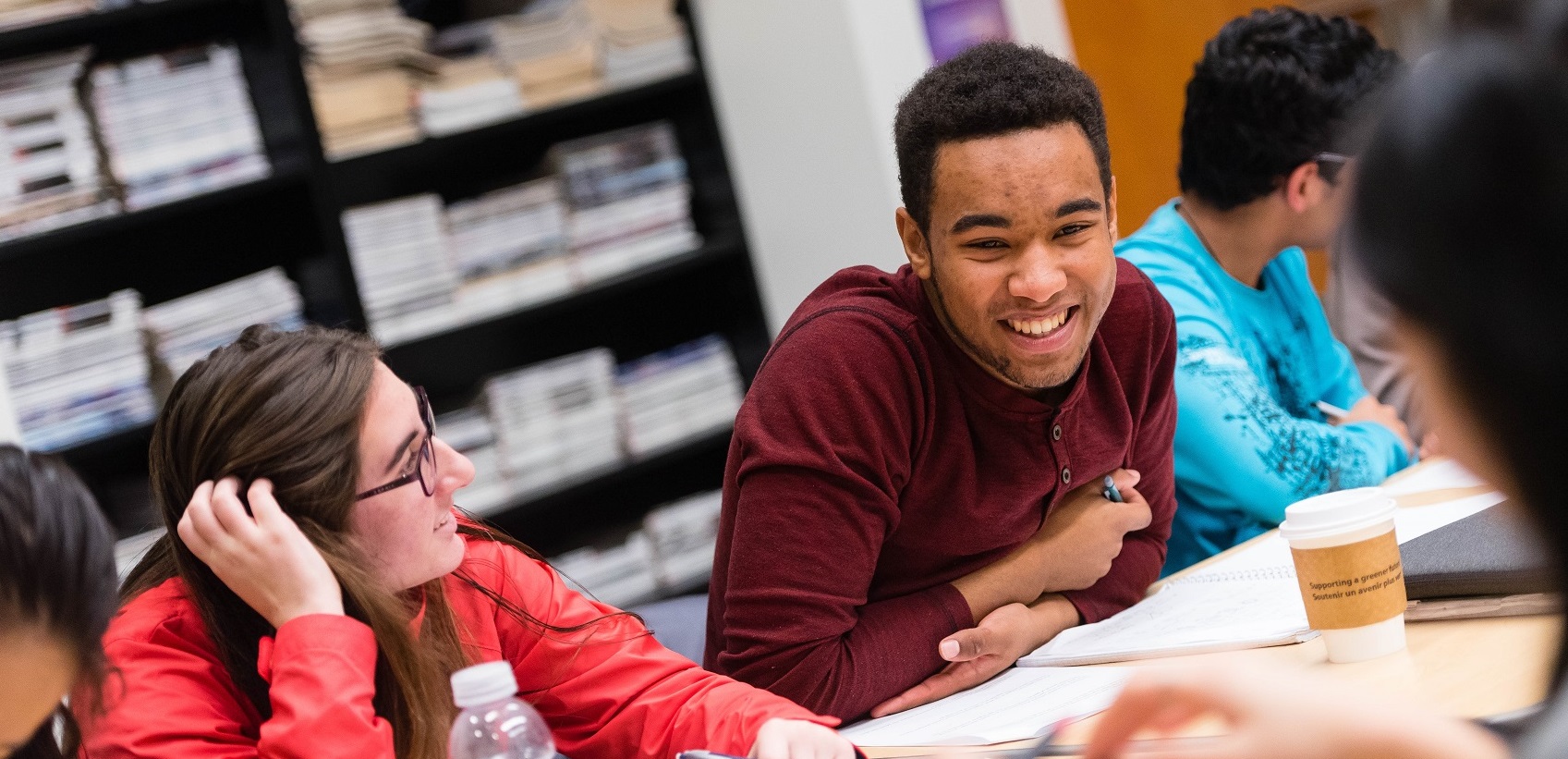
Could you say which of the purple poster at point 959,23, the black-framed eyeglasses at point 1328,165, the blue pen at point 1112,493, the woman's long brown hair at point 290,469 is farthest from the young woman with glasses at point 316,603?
the purple poster at point 959,23

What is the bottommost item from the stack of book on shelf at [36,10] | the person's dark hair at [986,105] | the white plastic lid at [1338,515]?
the white plastic lid at [1338,515]

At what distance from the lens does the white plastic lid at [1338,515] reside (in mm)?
1196

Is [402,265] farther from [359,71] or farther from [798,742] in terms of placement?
[798,742]

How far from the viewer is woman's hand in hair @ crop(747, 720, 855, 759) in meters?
1.20

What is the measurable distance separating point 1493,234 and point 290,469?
40.7 inches

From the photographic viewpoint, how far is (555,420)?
10.8ft

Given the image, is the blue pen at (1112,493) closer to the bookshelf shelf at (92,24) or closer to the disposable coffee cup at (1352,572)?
the disposable coffee cup at (1352,572)

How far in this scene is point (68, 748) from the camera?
110cm

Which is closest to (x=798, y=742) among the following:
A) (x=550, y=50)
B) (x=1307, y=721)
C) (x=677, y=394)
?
(x=1307, y=721)

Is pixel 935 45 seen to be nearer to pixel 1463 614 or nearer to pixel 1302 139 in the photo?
pixel 1302 139

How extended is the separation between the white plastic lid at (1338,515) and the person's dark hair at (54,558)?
3.14 ft

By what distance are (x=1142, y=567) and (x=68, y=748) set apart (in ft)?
3.85

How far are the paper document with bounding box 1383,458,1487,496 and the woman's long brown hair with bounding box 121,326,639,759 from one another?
1262 millimetres

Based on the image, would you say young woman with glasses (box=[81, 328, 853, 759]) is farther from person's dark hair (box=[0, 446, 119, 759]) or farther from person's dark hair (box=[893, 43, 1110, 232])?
person's dark hair (box=[893, 43, 1110, 232])
